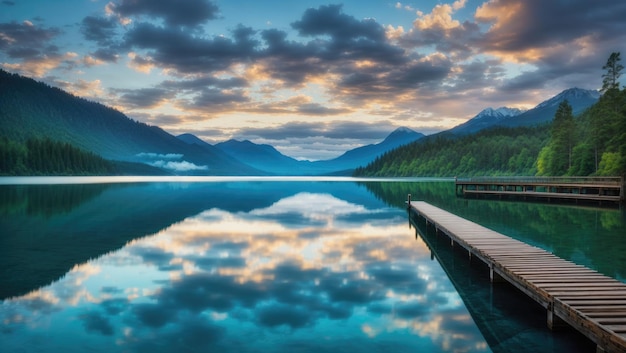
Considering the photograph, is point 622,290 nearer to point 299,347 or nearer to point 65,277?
point 299,347

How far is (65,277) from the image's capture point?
51.4 ft

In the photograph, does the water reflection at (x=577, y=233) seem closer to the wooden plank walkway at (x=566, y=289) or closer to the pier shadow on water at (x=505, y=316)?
the wooden plank walkway at (x=566, y=289)

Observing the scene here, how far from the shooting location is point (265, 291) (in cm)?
1447

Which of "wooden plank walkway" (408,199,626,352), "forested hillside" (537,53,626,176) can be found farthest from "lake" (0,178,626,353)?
"forested hillside" (537,53,626,176)

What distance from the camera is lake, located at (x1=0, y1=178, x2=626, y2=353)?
33.3ft

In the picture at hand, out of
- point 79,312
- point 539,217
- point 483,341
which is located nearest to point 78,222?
point 79,312

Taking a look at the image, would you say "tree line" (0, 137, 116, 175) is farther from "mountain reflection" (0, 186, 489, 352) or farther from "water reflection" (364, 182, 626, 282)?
"water reflection" (364, 182, 626, 282)

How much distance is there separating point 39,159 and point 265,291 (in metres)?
183

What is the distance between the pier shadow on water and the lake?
4 centimetres

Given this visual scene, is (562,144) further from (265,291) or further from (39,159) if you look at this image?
(39,159)

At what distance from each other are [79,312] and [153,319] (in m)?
2.31

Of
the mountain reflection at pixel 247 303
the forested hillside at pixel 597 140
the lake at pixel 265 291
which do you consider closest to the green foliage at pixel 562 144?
the forested hillside at pixel 597 140

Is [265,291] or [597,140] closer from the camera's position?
[265,291]

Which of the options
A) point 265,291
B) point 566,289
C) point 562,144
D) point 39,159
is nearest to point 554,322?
point 566,289
